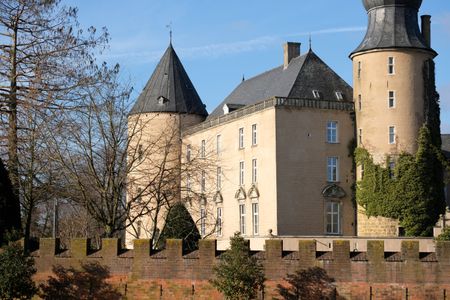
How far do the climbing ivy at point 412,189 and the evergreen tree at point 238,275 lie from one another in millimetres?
21771

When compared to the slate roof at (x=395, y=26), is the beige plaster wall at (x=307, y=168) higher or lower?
lower

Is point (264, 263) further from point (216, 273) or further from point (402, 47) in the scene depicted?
point (402, 47)

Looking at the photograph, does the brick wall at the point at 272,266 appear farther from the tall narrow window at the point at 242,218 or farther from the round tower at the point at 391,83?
the tall narrow window at the point at 242,218

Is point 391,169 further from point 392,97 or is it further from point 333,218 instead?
point 333,218

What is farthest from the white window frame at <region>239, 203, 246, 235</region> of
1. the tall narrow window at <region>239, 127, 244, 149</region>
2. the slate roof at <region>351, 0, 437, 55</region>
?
the slate roof at <region>351, 0, 437, 55</region>

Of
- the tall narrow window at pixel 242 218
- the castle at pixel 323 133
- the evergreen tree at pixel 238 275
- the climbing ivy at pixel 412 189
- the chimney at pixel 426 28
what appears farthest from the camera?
the tall narrow window at pixel 242 218

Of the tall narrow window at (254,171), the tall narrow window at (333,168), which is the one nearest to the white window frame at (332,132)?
the tall narrow window at (333,168)

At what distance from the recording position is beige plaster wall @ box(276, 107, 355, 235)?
4847 centimetres

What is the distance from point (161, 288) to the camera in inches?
1040

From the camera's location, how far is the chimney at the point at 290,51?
5512 cm

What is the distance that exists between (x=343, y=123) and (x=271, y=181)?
5.05 metres

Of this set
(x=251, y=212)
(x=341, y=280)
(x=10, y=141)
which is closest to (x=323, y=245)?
(x=251, y=212)

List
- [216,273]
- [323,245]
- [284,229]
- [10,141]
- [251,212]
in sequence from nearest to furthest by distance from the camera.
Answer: [10,141]
[216,273]
[323,245]
[284,229]
[251,212]

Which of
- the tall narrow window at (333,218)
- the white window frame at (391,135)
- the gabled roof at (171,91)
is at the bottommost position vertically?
the tall narrow window at (333,218)
